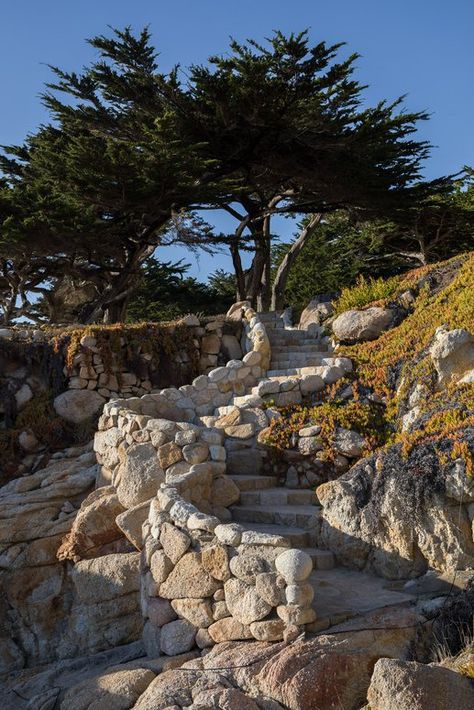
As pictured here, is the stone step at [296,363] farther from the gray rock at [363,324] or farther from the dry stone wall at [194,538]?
the dry stone wall at [194,538]

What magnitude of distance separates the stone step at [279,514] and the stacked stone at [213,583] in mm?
1034

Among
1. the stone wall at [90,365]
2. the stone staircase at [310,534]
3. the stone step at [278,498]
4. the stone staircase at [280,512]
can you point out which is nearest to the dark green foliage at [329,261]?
the stone wall at [90,365]

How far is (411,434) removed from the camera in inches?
266

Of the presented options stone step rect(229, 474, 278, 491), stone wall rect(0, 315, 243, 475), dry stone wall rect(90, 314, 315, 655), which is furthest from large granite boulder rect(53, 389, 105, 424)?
stone step rect(229, 474, 278, 491)

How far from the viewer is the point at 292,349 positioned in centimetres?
1131

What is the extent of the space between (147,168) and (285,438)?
22.4ft

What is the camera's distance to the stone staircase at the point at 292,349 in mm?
10562

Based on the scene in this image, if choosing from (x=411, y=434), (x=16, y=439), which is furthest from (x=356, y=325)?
(x=16, y=439)

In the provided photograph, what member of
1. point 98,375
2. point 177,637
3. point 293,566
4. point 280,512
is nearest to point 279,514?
point 280,512

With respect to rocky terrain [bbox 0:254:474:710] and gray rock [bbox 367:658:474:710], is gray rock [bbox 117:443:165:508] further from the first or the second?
gray rock [bbox 367:658:474:710]

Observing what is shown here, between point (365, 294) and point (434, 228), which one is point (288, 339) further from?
point (434, 228)

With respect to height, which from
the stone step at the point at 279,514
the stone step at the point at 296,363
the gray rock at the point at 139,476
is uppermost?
the stone step at the point at 296,363

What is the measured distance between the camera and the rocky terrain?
481 cm

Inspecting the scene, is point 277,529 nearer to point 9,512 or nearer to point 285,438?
point 285,438
